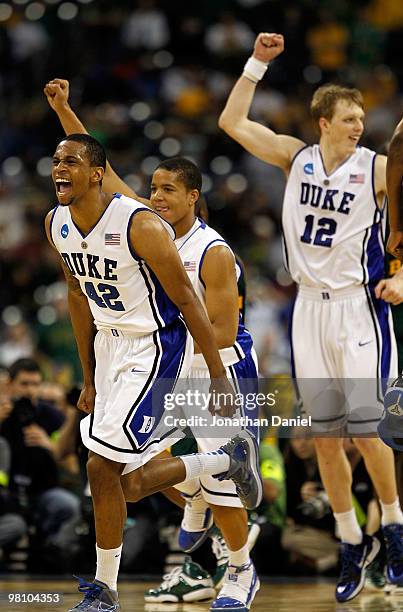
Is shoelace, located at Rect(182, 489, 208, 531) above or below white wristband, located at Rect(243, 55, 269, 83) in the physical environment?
below

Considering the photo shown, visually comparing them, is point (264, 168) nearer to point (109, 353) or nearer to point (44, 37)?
point (44, 37)

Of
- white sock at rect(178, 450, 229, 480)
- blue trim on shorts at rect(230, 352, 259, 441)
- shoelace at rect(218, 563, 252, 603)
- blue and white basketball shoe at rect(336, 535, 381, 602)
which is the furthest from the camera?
blue and white basketball shoe at rect(336, 535, 381, 602)

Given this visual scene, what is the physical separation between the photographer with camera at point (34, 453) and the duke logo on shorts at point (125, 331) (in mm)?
2668

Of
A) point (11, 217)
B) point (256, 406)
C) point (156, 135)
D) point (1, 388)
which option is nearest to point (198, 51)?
point (156, 135)

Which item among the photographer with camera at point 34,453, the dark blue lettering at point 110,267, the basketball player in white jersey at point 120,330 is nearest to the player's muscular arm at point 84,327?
the basketball player in white jersey at point 120,330

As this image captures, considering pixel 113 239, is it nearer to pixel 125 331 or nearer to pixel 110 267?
pixel 110 267

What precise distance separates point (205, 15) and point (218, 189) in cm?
350

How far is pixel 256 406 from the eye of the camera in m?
6.78

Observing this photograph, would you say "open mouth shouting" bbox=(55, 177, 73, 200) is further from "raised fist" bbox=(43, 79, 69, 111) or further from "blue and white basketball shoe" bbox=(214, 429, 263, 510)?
"blue and white basketball shoe" bbox=(214, 429, 263, 510)

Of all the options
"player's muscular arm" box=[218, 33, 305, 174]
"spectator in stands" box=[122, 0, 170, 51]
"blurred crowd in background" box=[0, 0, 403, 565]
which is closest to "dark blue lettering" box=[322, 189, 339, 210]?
"player's muscular arm" box=[218, 33, 305, 174]

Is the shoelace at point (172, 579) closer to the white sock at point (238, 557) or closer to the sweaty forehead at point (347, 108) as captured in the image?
the white sock at point (238, 557)

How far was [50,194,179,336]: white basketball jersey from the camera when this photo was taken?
5.93m

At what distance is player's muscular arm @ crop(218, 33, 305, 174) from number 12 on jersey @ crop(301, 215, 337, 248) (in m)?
0.43

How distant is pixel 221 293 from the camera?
21.4 ft
